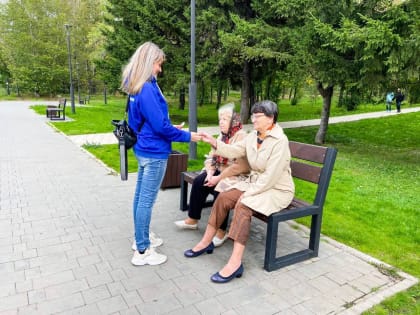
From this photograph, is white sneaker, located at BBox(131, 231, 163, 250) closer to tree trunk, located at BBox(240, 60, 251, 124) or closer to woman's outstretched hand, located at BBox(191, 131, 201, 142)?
woman's outstretched hand, located at BBox(191, 131, 201, 142)

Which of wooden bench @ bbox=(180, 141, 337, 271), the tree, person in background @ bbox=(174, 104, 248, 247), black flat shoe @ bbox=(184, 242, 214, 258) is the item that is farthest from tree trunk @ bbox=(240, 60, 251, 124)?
the tree

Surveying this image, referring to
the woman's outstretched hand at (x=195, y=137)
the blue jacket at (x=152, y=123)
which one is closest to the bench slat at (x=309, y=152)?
the woman's outstretched hand at (x=195, y=137)

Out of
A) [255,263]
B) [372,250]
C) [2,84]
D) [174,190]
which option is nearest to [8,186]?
[174,190]

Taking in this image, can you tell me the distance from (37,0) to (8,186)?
42.8 meters

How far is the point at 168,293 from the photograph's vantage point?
2836 mm

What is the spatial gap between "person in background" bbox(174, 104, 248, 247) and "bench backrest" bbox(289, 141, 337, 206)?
22.6 inches

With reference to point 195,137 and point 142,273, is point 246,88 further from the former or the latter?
point 142,273

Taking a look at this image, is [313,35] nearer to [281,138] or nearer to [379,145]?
[379,145]

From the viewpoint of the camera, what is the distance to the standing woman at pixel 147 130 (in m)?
2.91

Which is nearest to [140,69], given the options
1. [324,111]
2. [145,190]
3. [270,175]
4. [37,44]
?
[145,190]

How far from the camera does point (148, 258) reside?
10.8 feet

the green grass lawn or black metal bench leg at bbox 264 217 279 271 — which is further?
the green grass lawn

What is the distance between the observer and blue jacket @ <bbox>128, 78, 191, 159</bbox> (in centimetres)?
289

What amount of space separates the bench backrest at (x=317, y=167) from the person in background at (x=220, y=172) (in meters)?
0.57
